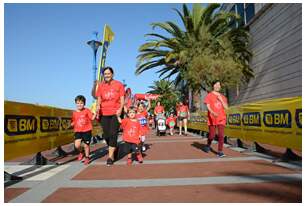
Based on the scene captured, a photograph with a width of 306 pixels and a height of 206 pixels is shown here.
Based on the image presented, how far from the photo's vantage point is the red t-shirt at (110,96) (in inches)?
275

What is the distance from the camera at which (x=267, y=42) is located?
72.1 ft

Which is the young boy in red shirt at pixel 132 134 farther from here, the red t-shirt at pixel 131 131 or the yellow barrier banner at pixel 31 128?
the yellow barrier banner at pixel 31 128

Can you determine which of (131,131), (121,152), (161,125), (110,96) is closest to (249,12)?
(161,125)

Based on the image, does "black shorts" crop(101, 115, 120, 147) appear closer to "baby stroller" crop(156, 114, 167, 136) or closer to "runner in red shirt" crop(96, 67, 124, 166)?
"runner in red shirt" crop(96, 67, 124, 166)

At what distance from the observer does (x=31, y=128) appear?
645 cm

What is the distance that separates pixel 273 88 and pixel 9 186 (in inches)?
738

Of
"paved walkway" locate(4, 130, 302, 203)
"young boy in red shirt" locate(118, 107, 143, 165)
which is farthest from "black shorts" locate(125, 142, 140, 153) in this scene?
"paved walkway" locate(4, 130, 302, 203)

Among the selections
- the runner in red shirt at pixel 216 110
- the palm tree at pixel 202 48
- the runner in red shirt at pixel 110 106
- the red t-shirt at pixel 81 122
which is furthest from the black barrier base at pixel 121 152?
the palm tree at pixel 202 48

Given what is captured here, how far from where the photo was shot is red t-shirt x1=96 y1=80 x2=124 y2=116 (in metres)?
6.98

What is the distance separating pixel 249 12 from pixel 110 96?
22383 mm

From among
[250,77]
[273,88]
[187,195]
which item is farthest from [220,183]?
[250,77]

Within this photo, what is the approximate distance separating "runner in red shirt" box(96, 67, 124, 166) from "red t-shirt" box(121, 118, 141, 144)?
43 cm

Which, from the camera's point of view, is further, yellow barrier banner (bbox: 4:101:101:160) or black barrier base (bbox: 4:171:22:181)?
yellow barrier banner (bbox: 4:101:101:160)

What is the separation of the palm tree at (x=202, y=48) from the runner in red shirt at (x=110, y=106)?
15.1 metres
